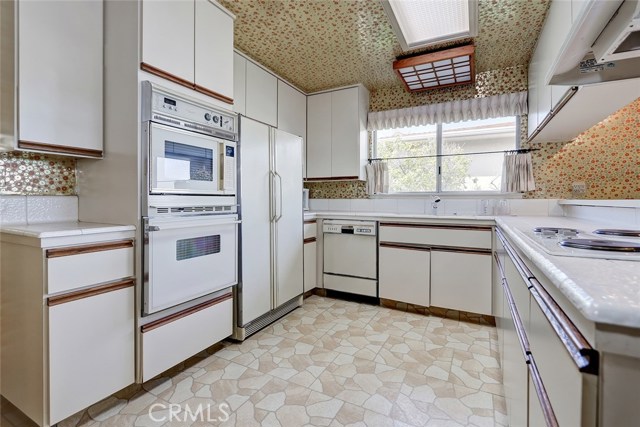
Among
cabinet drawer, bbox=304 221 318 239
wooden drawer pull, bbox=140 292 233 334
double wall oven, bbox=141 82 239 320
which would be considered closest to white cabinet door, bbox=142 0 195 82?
double wall oven, bbox=141 82 239 320

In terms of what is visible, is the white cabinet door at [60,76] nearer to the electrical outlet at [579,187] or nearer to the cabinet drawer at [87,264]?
the cabinet drawer at [87,264]

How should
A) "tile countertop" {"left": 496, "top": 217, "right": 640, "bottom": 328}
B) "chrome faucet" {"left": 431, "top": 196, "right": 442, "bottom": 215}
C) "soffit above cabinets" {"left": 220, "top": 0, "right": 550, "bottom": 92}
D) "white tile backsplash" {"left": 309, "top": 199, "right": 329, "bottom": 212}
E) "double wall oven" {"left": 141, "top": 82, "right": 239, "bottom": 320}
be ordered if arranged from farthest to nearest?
1. "white tile backsplash" {"left": 309, "top": 199, "right": 329, "bottom": 212}
2. "chrome faucet" {"left": 431, "top": 196, "right": 442, "bottom": 215}
3. "soffit above cabinets" {"left": 220, "top": 0, "right": 550, "bottom": 92}
4. "double wall oven" {"left": 141, "top": 82, "right": 239, "bottom": 320}
5. "tile countertop" {"left": 496, "top": 217, "right": 640, "bottom": 328}

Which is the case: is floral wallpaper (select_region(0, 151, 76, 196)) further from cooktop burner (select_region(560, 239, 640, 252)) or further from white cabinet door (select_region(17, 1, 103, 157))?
cooktop burner (select_region(560, 239, 640, 252))

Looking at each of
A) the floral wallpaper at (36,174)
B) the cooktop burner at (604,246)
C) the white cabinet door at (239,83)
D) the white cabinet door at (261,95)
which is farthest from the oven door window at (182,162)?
the cooktop burner at (604,246)

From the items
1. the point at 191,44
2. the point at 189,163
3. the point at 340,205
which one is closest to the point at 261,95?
the point at 191,44

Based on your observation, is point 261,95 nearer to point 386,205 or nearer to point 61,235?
point 386,205

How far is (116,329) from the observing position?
Answer: 1522 millimetres

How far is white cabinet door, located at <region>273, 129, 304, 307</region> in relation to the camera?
8.62 ft

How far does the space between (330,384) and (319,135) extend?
9.23ft

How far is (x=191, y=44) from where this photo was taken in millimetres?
1909

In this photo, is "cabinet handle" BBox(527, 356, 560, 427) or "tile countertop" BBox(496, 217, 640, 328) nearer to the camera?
"tile countertop" BBox(496, 217, 640, 328)

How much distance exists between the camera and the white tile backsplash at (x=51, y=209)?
175 centimetres

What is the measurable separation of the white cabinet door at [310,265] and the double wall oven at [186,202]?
1.01m

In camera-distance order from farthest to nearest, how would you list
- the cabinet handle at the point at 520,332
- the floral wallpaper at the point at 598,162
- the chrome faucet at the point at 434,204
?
the chrome faucet at the point at 434,204
the floral wallpaper at the point at 598,162
the cabinet handle at the point at 520,332
